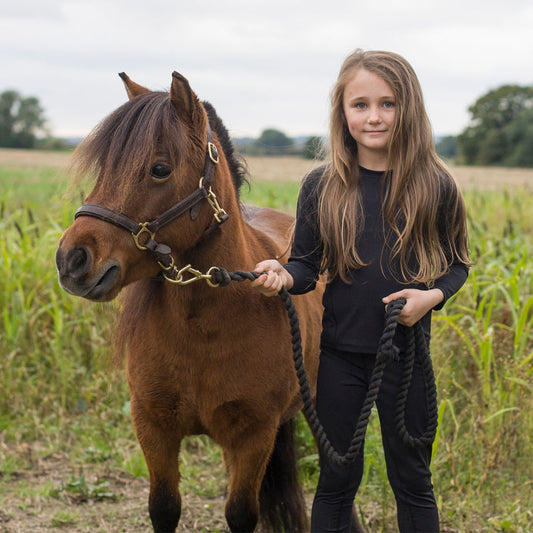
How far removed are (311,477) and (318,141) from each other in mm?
2267

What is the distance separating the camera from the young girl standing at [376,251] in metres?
2.20

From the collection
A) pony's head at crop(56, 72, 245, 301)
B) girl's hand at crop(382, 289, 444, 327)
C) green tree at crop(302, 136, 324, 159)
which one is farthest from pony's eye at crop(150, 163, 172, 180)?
girl's hand at crop(382, 289, 444, 327)

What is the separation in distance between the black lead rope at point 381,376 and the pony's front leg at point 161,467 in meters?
0.62

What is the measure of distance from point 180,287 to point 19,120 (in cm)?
6975

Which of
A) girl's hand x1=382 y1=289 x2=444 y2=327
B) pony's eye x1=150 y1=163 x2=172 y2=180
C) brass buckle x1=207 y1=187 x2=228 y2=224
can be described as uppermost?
pony's eye x1=150 y1=163 x2=172 y2=180

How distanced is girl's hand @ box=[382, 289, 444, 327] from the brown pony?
525mm

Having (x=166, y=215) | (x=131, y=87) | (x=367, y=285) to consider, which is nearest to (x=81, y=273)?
(x=166, y=215)

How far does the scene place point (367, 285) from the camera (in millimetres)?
2258

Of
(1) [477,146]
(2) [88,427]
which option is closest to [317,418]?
(2) [88,427]

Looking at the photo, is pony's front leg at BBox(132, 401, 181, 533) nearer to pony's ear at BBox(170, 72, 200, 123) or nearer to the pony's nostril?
the pony's nostril

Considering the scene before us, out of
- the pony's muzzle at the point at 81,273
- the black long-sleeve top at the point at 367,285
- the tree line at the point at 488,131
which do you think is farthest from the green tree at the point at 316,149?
the tree line at the point at 488,131

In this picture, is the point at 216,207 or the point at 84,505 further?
the point at 84,505

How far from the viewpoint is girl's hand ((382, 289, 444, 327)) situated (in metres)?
2.15

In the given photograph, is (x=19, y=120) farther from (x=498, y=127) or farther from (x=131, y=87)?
(x=131, y=87)
